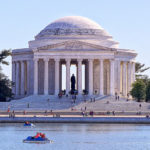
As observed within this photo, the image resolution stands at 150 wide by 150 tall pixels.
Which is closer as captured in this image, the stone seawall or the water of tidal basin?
the water of tidal basin

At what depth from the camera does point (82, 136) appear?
5935 inches

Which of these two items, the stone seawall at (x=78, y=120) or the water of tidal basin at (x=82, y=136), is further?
the stone seawall at (x=78, y=120)

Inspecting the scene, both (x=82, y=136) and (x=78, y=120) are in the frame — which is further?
(x=78, y=120)

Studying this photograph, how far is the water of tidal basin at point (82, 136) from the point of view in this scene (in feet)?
449

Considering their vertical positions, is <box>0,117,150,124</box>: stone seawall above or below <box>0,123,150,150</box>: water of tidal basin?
above

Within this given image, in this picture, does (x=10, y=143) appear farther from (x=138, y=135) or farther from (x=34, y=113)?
(x=34, y=113)

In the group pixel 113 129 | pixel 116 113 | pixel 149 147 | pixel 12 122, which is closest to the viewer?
pixel 149 147

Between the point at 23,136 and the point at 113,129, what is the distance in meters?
18.1

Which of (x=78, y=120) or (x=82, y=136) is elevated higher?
(x=78, y=120)

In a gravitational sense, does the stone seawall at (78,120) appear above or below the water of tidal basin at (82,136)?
above

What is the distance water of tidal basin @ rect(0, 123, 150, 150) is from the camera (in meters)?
137

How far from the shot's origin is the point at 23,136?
150750 mm

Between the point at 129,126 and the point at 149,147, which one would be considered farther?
the point at 129,126

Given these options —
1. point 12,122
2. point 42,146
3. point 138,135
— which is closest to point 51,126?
point 12,122
